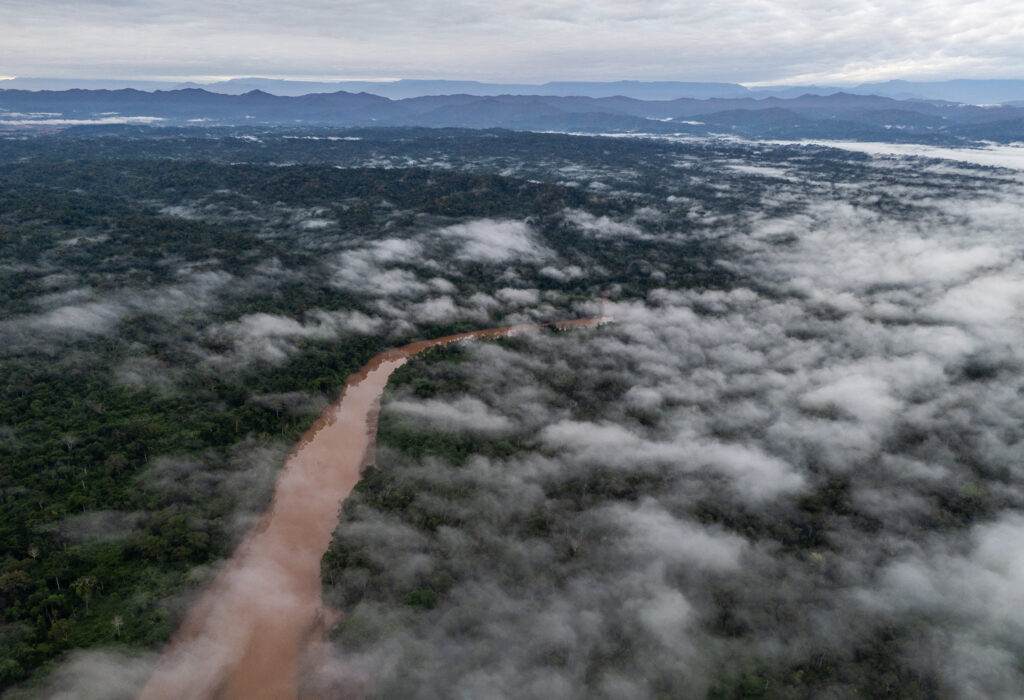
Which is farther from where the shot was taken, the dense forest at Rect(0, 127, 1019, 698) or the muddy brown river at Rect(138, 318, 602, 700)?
the dense forest at Rect(0, 127, 1019, 698)

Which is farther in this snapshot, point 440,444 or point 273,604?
point 440,444

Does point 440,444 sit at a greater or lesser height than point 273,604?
greater

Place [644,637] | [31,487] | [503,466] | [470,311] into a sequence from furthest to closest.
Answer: [470,311] < [503,466] < [31,487] < [644,637]

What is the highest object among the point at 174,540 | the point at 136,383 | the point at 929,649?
the point at 136,383

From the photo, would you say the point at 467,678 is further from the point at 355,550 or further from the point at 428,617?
the point at 355,550

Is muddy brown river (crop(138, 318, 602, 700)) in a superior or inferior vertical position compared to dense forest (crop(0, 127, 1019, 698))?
inferior

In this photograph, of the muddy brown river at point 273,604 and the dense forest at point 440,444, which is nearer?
the muddy brown river at point 273,604

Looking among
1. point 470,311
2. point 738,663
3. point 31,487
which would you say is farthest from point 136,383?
point 738,663

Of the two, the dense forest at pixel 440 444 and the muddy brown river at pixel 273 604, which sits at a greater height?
the dense forest at pixel 440 444
